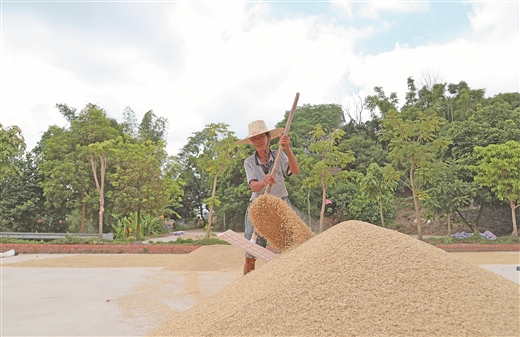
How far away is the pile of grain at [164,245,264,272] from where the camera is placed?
5.32m

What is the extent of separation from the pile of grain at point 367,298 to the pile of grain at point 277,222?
40cm

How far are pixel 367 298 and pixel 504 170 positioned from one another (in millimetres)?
11509

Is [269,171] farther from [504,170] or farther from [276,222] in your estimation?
[504,170]

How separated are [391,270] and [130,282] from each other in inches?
121

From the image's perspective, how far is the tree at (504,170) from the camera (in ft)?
34.5

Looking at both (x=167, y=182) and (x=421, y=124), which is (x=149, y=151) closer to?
(x=167, y=182)

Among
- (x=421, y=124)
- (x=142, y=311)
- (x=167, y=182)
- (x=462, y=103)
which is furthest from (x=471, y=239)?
(x=462, y=103)

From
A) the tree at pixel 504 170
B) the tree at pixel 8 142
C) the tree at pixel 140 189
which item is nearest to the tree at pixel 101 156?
the tree at pixel 140 189

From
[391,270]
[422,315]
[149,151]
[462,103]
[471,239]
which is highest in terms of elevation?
[462,103]

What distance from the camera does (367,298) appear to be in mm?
1439

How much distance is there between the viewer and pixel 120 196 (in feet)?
37.1

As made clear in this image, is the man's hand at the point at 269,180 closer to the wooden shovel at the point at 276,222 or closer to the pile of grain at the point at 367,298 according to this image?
the wooden shovel at the point at 276,222

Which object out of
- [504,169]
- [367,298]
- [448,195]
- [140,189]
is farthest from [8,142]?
[504,169]

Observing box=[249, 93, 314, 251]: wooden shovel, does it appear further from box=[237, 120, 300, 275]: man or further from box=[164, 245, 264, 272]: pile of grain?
box=[164, 245, 264, 272]: pile of grain
